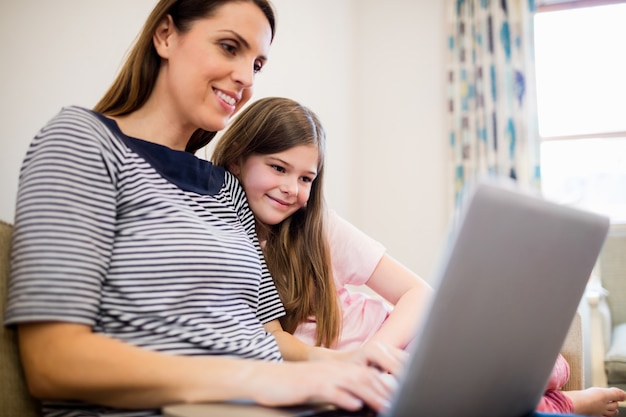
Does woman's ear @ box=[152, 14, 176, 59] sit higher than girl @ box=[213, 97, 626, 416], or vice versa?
woman's ear @ box=[152, 14, 176, 59]

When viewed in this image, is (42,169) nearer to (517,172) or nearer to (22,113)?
(22,113)

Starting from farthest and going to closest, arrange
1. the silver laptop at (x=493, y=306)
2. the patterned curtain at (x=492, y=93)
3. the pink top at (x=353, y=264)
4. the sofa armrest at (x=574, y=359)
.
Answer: the patterned curtain at (x=492, y=93) → the sofa armrest at (x=574, y=359) → the pink top at (x=353, y=264) → the silver laptop at (x=493, y=306)

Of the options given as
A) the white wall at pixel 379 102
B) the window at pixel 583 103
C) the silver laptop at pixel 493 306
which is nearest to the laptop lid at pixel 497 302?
the silver laptop at pixel 493 306

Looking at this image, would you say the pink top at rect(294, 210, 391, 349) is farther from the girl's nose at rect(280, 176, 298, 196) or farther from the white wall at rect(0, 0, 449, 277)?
the white wall at rect(0, 0, 449, 277)

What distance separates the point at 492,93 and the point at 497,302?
3.28 metres

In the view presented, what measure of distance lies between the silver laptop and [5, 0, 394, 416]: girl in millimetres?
52

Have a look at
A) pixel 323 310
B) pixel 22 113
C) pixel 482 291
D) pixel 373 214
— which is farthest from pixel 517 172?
pixel 482 291

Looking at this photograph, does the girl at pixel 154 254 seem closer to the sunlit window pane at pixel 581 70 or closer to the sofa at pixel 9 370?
the sofa at pixel 9 370

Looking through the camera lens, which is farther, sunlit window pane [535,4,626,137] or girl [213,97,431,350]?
sunlit window pane [535,4,626,137]

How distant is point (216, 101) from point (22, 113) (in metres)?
0.83

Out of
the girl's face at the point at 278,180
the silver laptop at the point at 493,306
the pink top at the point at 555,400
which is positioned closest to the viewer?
the silver laptop at the point at 493,306

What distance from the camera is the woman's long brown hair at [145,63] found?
1.00 m

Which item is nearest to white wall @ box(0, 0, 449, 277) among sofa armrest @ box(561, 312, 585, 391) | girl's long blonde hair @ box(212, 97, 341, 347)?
girl's long blonde hair @ box(212, 97, 341, 347)

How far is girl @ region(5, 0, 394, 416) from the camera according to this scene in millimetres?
694
